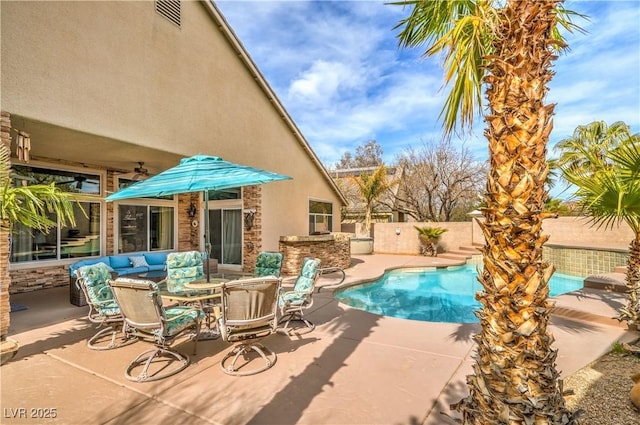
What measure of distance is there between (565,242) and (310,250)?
566 inches

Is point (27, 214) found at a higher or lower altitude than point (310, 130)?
lower

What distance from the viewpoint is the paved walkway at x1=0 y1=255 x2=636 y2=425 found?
3285 mm

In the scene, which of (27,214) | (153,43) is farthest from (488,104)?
(153,43)

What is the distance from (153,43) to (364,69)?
1195cm

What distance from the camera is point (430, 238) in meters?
17.3

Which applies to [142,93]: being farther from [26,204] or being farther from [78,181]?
[78,181]

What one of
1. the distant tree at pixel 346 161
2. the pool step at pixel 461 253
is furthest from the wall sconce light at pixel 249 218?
the distant tree at pixel 346 161

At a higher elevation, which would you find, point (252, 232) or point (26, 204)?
point (26, 204)

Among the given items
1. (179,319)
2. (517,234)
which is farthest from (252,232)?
(517,234)

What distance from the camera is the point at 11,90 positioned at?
18.2 ft

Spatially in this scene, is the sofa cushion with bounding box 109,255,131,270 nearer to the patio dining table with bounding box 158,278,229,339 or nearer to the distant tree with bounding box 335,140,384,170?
the patio dining table with bounding box 158,278,229,339

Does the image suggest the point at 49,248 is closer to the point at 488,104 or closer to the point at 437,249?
the point at 488,104

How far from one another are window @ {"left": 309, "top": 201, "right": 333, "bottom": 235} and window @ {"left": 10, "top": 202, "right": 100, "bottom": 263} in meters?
8.35

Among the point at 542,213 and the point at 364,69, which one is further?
the point at 364,69
